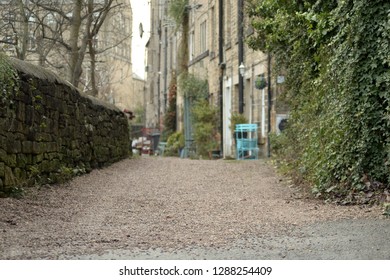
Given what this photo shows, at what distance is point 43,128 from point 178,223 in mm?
3421

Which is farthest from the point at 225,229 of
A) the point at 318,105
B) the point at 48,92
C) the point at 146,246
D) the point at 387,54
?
the point at 48,92

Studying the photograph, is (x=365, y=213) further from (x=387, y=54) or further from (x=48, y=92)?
(x=48, y=92)

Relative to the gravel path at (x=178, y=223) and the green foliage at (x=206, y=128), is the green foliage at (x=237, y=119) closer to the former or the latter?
the green foliage at (x=206, y=128)

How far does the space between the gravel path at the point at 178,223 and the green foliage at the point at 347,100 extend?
0.51 meters

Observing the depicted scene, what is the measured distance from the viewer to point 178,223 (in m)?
6.91

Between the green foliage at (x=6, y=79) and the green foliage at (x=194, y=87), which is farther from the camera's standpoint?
the green foliage at (x=194, y=87)

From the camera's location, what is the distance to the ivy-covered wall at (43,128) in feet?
25.7

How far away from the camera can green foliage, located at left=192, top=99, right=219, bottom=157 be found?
23.0 meters

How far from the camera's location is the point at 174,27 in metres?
30.0

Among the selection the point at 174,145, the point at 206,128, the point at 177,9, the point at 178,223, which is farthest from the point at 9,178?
the point at 174,145

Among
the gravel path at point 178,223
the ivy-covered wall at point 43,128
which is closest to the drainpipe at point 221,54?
the ivy-covered wall at point 43,128

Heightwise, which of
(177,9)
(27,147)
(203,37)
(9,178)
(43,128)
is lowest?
(9,178)

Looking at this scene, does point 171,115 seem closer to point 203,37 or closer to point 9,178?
point 203,37

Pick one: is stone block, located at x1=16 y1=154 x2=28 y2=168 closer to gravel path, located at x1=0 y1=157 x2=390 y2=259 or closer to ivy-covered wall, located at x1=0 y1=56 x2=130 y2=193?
ivy-covered wall, located at x1=0 y1=56 x2=130 y2=193
